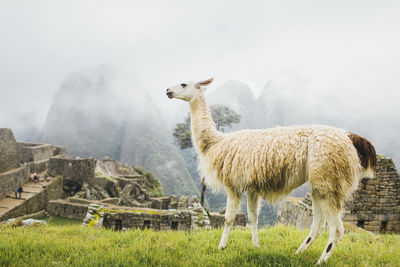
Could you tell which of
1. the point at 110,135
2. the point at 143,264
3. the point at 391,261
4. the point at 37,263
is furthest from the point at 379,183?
the point at 110,135

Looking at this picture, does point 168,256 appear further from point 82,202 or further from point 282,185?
point 82,202

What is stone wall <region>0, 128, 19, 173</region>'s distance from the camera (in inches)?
830

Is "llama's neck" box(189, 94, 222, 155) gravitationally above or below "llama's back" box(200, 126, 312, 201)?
above

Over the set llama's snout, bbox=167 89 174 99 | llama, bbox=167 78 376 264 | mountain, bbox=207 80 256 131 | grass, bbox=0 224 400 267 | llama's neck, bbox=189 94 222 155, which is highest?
mountain, bbox=207 80 256 131

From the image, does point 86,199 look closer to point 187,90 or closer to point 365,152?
point 187,90

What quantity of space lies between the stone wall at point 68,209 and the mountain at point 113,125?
30356 millimetres

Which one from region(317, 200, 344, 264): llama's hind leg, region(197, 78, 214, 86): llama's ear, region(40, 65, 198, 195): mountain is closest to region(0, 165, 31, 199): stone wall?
region(197, 78, 214, 86): llama's ear

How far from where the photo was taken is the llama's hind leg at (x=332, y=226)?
289cm

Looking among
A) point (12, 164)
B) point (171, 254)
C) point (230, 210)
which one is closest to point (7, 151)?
point (12, 164)

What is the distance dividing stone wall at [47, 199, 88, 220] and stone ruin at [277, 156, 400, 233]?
14.6m

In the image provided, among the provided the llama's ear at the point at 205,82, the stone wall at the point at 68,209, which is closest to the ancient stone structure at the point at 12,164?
the stone wall at the point at 68,209

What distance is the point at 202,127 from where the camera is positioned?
4176 millimetres

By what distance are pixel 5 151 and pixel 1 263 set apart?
25.2 m

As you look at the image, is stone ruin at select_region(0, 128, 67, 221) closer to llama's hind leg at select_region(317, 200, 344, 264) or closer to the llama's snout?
the llama's snout
